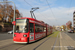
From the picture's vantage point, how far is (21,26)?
382 inches

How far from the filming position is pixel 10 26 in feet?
171

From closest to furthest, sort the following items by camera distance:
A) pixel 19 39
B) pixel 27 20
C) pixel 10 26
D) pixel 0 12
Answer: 1. pixel 19 39
2. pixel 27 20
3. pixel 0 12
4. pixel 10 26

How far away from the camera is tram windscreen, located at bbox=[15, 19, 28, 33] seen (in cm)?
966

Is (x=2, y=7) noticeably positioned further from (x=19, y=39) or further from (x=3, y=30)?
(x=19, y=39)

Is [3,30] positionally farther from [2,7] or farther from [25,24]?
[25,24]

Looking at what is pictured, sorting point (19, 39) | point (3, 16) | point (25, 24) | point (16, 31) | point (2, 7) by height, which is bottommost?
point (19, 39)

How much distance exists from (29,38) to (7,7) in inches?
1556

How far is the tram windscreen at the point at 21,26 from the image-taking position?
966 centimetres

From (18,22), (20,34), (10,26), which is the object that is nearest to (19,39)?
(20,34)

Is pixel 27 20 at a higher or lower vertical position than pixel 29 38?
higher

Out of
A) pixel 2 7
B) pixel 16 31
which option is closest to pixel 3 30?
pixel 2 7

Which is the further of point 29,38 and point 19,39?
point 29,38

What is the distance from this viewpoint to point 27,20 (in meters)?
9.95

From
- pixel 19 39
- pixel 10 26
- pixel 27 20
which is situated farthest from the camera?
pixel 10 26
